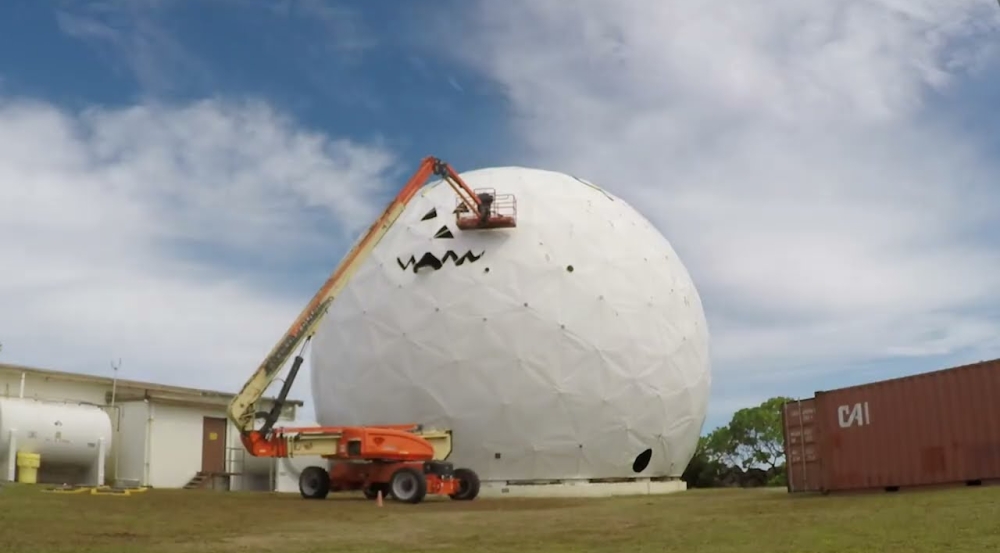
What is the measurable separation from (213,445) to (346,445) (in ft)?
46.8

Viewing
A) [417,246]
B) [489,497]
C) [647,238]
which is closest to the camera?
[489,497]

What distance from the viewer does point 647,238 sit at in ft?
106

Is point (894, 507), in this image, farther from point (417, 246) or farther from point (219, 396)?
point (219, 396)

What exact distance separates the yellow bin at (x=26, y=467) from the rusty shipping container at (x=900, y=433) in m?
22.8

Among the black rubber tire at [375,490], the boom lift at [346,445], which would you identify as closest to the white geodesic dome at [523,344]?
the boom lift at [346,445]

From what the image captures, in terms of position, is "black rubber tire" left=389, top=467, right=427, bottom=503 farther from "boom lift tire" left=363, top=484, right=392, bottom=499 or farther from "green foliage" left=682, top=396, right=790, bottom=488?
"green foliage" left=682, top=396, right=790, bottom=488

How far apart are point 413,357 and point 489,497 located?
15.5 feet

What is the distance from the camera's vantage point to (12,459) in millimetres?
28891

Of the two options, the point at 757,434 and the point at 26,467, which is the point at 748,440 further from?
the point at 26,467

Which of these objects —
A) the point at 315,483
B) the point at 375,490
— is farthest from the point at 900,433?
the point at 315,483

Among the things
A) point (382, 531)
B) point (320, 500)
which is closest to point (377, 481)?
point (320, 500)

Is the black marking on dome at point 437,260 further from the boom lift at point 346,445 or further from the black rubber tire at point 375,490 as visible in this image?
the black rubber tire at point 375,490

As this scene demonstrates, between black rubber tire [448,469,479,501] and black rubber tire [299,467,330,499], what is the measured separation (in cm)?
353

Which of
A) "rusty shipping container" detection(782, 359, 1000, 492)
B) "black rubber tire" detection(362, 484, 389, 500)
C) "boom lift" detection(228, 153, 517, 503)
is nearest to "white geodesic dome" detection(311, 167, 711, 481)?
"boom lift" detection(228, 153, 517, 503)
